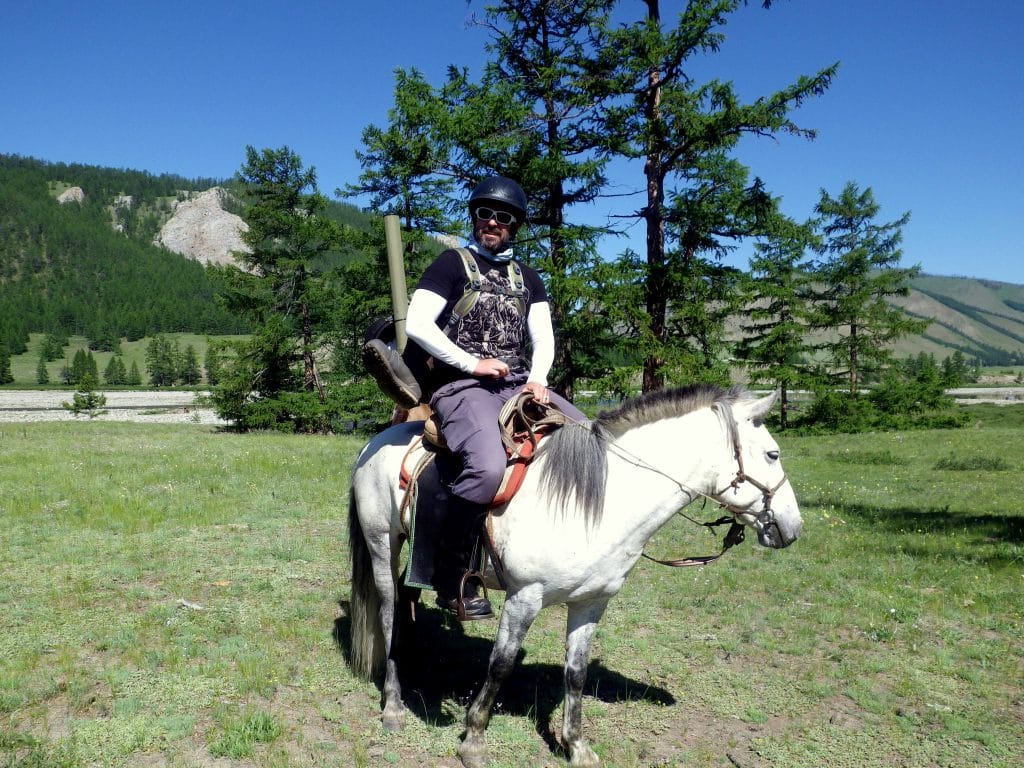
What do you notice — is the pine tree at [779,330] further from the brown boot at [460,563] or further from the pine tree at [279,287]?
the brown boot at [460,563]

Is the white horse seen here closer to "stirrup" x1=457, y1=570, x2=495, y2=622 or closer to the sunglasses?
"stirrup" x1=457, y1=570, x2=495, y2=622

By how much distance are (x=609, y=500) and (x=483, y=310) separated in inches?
57.1

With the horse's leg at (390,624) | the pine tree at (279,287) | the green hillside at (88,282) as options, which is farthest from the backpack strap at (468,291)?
the green hillside at (88,282)

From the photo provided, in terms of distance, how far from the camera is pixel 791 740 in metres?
4.30

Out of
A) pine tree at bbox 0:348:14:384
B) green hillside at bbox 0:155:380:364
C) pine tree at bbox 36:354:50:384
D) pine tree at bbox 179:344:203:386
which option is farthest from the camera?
green hillside at bbox 0:155:380:364

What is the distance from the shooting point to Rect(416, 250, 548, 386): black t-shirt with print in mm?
3826

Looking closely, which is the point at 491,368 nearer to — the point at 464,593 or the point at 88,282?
the point at 464,593

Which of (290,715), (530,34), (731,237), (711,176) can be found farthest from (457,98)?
(290,715)

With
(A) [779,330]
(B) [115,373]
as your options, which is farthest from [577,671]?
(B) [115,373]

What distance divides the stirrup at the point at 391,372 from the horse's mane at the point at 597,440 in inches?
37.8

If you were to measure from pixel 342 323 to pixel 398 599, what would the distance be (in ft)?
77.0

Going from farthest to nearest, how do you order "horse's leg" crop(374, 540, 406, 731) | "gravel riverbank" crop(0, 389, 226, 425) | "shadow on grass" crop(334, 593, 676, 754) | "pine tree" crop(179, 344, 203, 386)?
"pine tree" crop(179, 344, 203, 386) → "gravel riverbank" crop(0, 389, 226, 425) → "shadow on grass" crop(334, 593, 676, 754) → "horse's leg" crop(374, 540, 406, 731)

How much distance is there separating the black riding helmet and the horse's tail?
2575mm

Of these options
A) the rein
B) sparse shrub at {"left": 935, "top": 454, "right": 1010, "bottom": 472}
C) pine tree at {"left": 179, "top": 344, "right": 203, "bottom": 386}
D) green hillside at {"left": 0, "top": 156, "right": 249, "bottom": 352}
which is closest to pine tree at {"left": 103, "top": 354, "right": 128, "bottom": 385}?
pine tree at {"left": 179, "top": 344, "right": 203, "bottom": 386}
